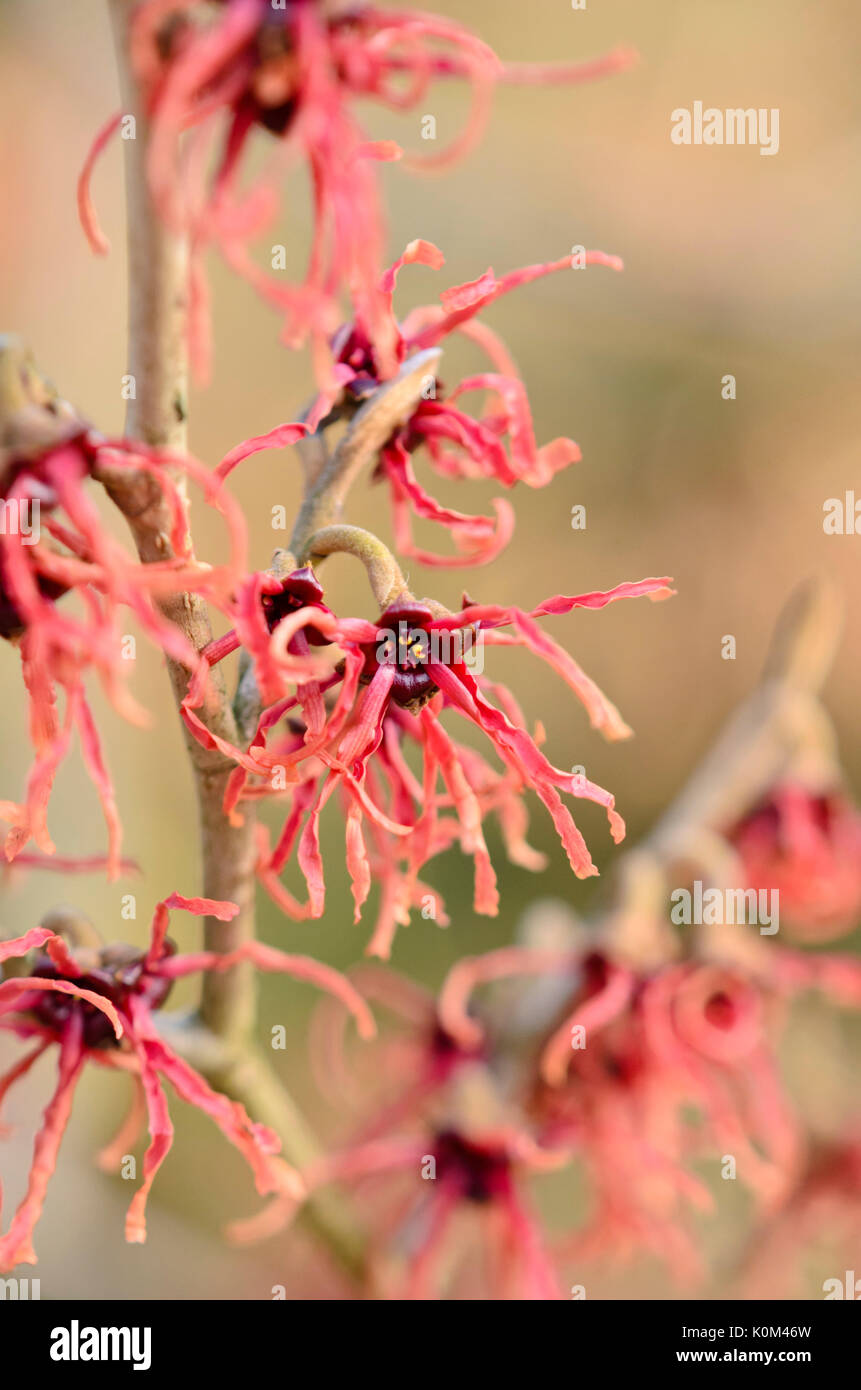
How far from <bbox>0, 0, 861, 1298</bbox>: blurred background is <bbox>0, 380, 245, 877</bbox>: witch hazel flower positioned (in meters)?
1.01

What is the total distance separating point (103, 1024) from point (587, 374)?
2.25 meters

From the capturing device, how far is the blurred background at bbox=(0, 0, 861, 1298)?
5.90ft

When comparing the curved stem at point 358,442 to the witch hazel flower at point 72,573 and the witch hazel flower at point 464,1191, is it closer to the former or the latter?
the witch hazel flower at point 72,573

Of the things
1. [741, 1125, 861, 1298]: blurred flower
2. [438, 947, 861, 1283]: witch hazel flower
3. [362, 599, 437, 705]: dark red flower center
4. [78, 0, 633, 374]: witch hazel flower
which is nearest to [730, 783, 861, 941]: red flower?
[438, 947, 861, 1283]: witch hazel flower

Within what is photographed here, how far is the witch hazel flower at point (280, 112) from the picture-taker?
351 millimetres

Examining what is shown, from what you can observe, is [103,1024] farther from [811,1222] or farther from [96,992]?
[811,1222]

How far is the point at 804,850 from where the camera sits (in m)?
0.84

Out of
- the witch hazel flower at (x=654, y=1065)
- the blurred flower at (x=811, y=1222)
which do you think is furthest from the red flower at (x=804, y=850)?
the blurred flower at (x=811, y=1222)

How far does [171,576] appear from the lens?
394mm

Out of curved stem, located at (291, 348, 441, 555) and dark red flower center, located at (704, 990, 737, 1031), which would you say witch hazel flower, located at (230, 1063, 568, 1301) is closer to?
dark red flower center, located at (704, 990, 737, 1031)

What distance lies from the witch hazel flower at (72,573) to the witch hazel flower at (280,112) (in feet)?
0.19
